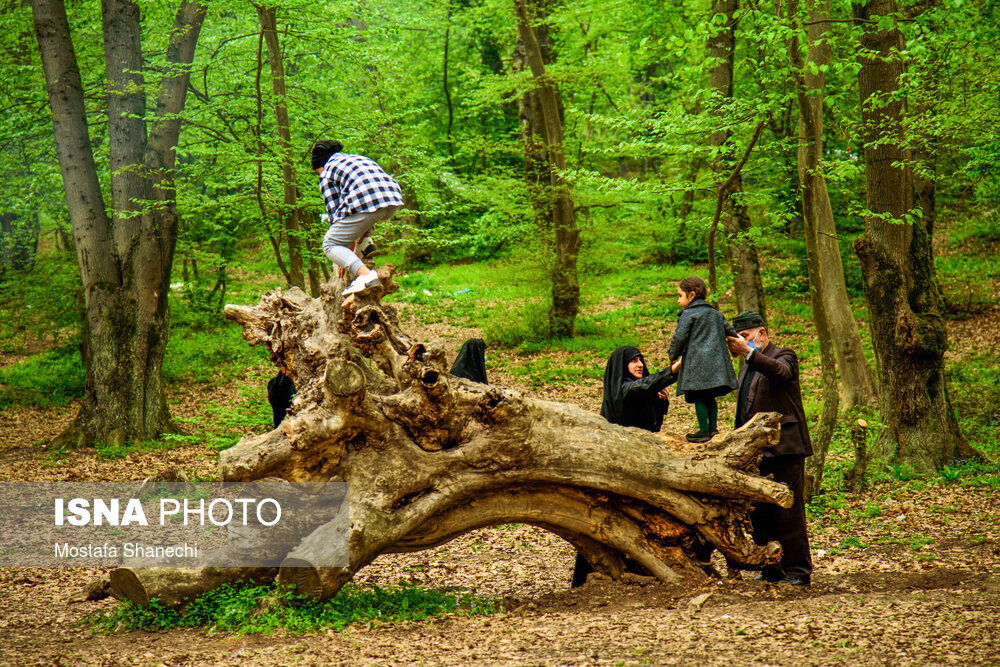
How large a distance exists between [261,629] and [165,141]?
29.4 feet

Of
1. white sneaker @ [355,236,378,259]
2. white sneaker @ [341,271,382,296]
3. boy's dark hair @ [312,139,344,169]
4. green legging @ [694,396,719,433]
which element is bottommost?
green legging @ [694,396,719,433]

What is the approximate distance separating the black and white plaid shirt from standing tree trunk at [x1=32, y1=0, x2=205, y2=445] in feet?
20.7

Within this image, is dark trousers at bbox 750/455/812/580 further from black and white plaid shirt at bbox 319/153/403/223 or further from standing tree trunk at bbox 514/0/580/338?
standing tree trunk at bbox 514/0/580/338

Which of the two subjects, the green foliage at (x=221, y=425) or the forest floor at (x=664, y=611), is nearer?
the forest floor at (x=664, y=611)

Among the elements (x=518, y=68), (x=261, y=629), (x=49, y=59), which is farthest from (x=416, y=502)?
(x=518, y=68)

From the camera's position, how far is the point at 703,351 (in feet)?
21.1

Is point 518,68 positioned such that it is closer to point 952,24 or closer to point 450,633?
point 952,24

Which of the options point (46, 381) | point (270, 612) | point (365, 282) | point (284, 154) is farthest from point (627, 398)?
point (46, 381)

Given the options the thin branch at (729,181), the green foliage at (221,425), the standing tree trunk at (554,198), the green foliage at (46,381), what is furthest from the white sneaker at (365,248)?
the green foliage at (46,381)

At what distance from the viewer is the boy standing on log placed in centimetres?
596

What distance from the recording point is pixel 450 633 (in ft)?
17.1

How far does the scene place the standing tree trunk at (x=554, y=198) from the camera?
15.4 m

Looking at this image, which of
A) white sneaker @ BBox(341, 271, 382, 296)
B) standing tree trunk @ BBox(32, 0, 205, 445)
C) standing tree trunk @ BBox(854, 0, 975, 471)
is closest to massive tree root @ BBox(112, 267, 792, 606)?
white sneaker @ BBox(341, 271, 382, 296)

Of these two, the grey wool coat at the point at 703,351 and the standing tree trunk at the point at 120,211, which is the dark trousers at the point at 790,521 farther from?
the standing tree trunk at the point at 120,211
